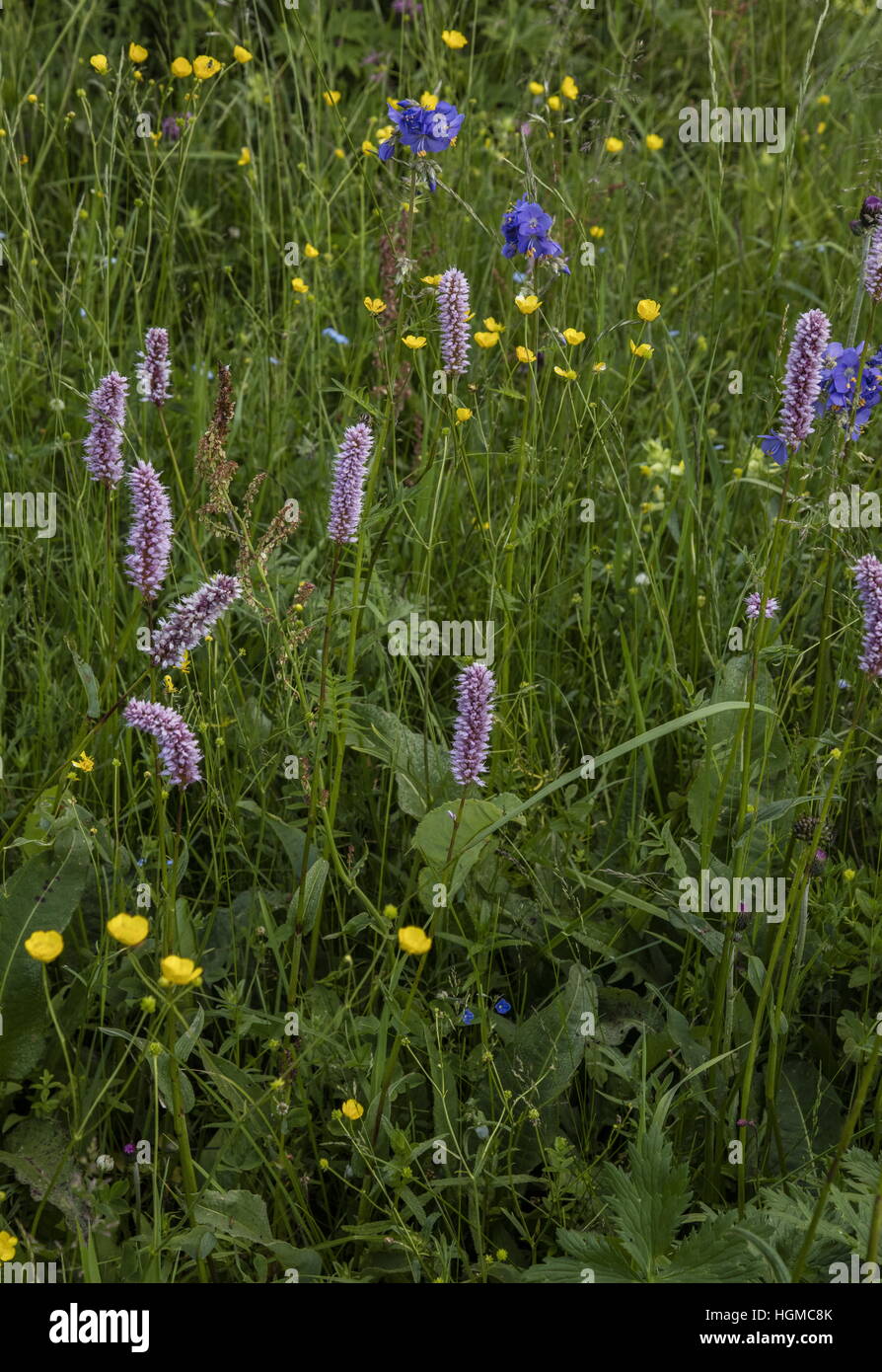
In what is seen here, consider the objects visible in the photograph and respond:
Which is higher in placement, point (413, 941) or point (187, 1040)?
point (413, 941)

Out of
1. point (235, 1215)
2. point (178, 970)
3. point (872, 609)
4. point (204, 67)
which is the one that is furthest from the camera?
point (204, 67)

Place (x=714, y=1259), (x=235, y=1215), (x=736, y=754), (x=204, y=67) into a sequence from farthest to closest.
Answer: (x=204, y=67), (x=736, y=754), (x=235, y=1215), (x=714, y=1259)

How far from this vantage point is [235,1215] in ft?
5.02

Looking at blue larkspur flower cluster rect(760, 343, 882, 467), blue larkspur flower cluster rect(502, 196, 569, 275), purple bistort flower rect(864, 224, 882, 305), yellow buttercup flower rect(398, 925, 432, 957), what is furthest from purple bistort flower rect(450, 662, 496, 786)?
blue larkspur flower cluster rect(502, 196, 569, 275)

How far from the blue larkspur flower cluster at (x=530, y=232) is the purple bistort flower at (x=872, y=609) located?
956 millimetres

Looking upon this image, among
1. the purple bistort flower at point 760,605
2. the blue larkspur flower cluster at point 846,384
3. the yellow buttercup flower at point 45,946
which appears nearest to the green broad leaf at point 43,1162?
the yellow buttercup flower at point 45,946

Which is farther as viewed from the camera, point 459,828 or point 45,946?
point 459,828

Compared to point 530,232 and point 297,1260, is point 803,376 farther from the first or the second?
point 297,1260

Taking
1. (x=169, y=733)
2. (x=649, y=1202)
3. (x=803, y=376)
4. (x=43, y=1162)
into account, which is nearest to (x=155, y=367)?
(x=169, y=733)

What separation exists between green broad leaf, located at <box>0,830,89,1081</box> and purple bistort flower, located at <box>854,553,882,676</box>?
1.09 m

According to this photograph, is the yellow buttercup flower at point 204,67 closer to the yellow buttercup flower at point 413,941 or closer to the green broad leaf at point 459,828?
the green broad leaf at point 459,828

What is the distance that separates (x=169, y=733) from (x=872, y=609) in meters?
0.76

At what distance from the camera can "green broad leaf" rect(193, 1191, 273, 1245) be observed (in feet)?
4.88

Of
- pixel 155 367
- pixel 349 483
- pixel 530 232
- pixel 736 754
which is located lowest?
pixel 736 754
